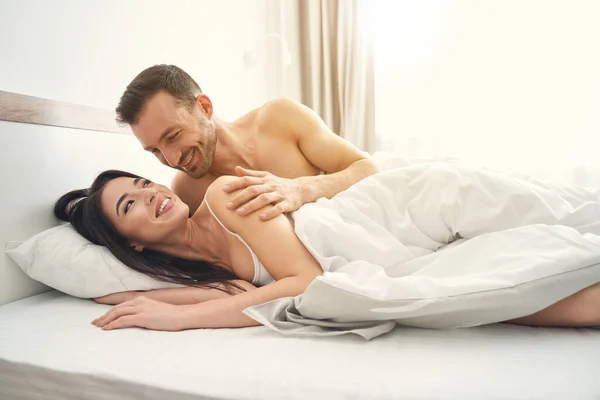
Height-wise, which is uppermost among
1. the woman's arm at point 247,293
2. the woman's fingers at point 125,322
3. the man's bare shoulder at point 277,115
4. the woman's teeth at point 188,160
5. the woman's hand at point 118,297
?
the man's bare shoulder at point 277,115

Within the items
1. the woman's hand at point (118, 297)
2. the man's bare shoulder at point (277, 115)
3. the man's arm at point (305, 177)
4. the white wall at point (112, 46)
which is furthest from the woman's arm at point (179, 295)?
A: the man's bare shoulder at point (277, 115)

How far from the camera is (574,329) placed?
30.1 inches

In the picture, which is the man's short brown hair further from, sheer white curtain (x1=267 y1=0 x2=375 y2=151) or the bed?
sheer white curtain (x1=267 y1=0 x2=375 y2=151)

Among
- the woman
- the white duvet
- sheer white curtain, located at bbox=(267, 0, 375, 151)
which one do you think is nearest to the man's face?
the woman

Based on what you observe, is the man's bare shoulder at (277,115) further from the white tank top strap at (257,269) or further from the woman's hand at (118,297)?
the woman's hand at (118,297)

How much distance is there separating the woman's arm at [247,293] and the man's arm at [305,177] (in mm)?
46

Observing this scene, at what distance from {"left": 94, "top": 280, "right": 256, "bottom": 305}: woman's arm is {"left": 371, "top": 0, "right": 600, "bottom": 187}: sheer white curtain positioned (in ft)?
6.31

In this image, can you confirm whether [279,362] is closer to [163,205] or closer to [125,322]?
[125,322]

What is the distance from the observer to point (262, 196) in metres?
1.10

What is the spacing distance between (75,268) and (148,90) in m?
0.66

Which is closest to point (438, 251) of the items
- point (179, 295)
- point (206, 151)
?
point (179, 295)

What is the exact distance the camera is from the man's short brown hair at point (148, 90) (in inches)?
56.5

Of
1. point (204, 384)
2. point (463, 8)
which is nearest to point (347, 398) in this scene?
point (204, 384)

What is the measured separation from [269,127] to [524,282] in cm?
128
